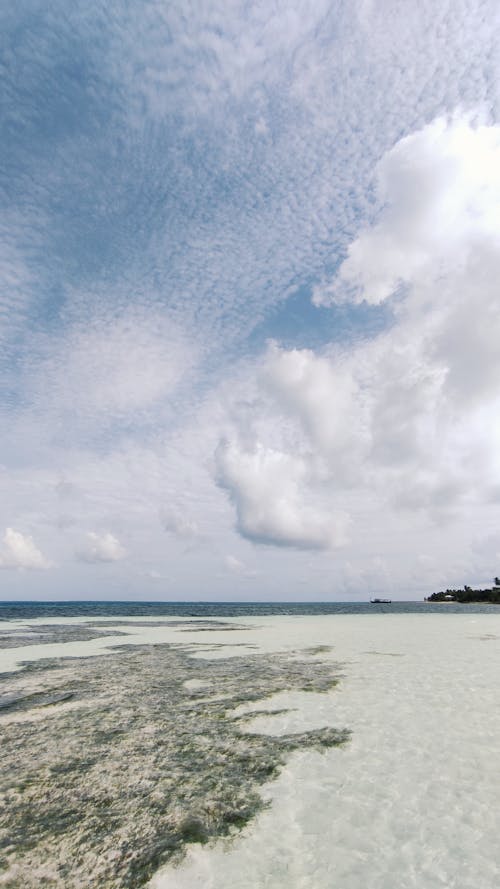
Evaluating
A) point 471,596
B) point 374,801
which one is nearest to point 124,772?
point 374,801

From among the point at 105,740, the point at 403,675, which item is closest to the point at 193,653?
the point at 403,675

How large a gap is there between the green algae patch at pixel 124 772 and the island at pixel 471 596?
499 ft

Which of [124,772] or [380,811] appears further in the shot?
[124,772]

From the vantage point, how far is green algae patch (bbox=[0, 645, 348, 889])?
6020 millimetres

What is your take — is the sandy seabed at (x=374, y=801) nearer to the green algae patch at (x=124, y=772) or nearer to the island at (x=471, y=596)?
the green algae patch at (x=124, y=772)

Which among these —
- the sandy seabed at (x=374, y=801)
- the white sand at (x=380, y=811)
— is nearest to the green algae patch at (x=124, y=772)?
the sandy seabed at (x=374, y=801)

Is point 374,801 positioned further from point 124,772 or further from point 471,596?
point 471,596

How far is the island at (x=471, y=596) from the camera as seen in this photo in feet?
486

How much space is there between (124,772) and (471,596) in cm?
17890

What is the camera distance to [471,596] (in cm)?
16300

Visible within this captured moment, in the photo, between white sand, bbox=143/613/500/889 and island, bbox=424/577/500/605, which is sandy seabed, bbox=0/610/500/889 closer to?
white sand, bbox=143/613/500/889

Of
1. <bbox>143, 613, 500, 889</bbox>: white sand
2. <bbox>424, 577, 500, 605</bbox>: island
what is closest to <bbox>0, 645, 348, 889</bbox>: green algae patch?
<bbox>143, 613, 500, 889</bbox>: white sand

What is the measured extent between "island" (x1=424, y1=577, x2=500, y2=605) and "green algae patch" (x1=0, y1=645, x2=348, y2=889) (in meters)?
152

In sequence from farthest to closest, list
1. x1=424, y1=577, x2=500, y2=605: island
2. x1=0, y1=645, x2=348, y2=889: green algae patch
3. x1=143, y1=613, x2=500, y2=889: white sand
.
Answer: x1=424, y1=577, x2=500, y2=605: island → x1=0, y1=645, x2=348, y2=889: green algae patch → x1=143, y1=613, x2=500, y2=889: white sand
